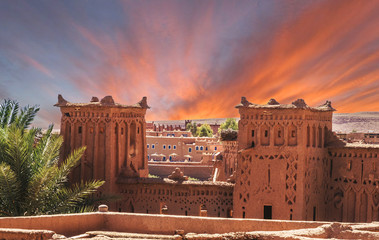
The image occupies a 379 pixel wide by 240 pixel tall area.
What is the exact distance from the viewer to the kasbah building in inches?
645

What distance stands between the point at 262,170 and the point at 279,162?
0.72m

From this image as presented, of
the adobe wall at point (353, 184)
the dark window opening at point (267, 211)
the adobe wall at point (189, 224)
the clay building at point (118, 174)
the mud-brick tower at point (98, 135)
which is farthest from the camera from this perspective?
the mud-brick tower at point (98, 135)

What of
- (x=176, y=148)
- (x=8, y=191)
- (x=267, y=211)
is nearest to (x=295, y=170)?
(x=267, y=211)

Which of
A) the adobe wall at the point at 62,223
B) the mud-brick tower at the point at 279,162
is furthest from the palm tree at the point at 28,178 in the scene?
the mud-brick tower at the point at 279,162

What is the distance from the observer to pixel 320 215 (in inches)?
674

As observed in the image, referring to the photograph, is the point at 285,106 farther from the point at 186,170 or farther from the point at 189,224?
the point at 186,170

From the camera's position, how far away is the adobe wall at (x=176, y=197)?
57.3ft

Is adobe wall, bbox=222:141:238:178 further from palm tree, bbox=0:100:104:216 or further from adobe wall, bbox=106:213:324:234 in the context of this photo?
adobe wall, bbox=106:213:324:234

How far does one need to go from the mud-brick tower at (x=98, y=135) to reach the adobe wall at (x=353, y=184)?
27.0 feet

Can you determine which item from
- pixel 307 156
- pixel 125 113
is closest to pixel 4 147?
pixel 125 113

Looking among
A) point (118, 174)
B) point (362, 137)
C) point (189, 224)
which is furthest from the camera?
point (362, 137)

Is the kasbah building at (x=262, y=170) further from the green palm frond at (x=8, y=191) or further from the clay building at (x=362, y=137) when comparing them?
the clay building at (x=362, y=137)

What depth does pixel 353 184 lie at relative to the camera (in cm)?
1664

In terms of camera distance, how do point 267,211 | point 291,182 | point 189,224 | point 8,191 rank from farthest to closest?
point 267,211, point 291,182, point 8,191, point 189,224
